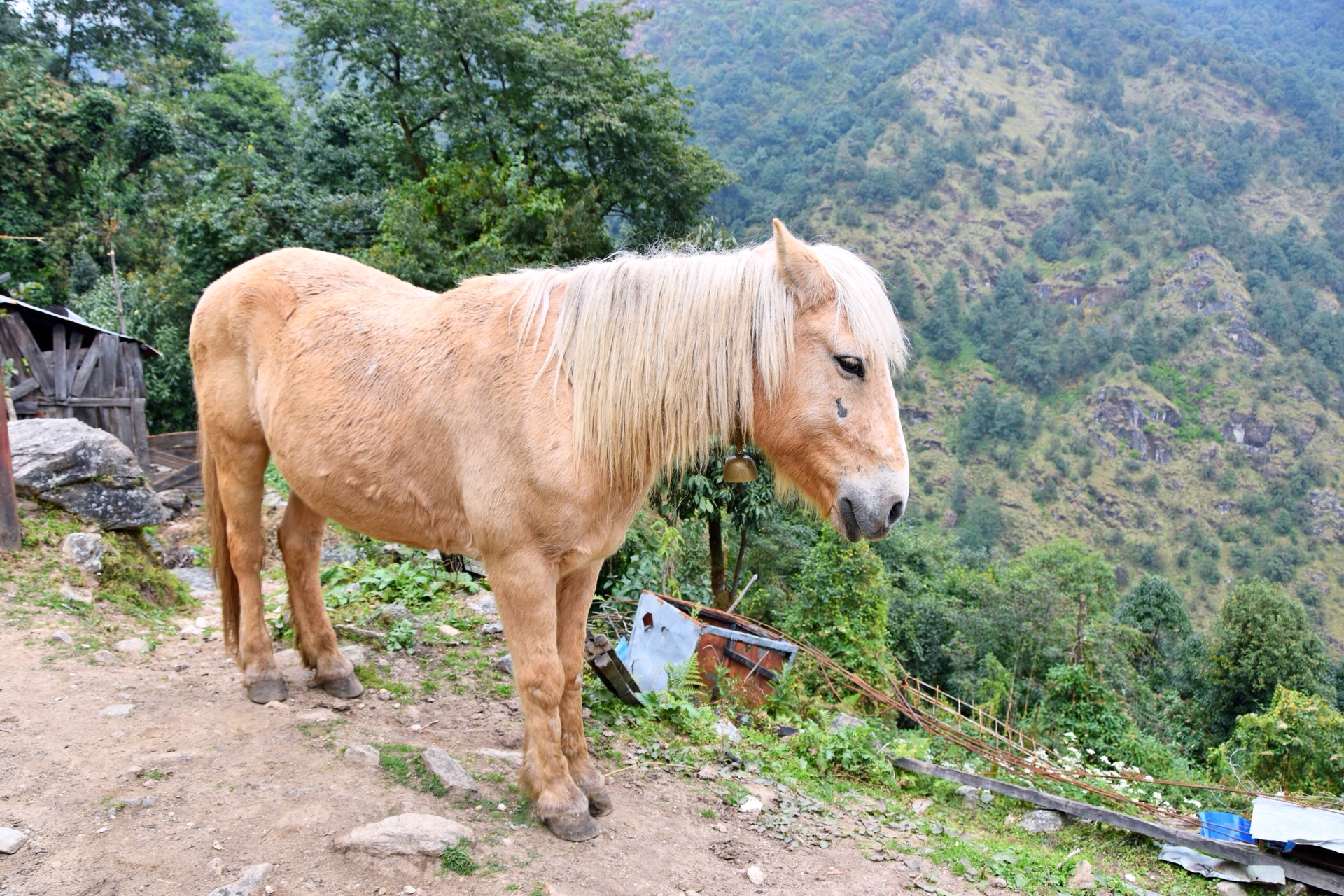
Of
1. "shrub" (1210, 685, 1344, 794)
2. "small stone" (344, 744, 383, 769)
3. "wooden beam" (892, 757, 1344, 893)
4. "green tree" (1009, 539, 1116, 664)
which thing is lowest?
"green tree" (1009, 539, 1116, 664)

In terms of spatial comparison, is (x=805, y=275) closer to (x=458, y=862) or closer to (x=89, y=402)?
(x=458, y=862)

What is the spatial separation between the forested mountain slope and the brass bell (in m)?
59.6

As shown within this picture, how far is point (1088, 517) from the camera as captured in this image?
71.2 m

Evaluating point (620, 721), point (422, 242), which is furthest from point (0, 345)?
point (620, 721)

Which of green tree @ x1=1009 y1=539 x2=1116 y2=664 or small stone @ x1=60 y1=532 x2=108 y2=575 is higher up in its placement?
small stone @ x1=60 y1=532 x2=108 y2=575

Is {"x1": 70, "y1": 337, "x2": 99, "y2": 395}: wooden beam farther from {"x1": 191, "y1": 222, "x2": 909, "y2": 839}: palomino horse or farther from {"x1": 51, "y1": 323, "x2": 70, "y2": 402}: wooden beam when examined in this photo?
{"x1": 191, "y1": 222, "x2": 909, "y2": 839}: palomino horse

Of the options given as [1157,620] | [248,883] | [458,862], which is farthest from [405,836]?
[1157,620]

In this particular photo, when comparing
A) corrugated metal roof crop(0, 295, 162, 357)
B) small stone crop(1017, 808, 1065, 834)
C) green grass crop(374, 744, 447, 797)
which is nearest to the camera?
green grass crop(374, 744, 447, 797)

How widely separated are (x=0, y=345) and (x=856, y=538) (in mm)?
11916

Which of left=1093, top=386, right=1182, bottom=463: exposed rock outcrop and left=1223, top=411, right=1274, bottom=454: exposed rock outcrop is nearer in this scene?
left=1223, top=411, right=1274, bottom=454: exposed rock outcrop

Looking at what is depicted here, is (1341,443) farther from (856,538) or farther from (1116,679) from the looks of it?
(856,538)

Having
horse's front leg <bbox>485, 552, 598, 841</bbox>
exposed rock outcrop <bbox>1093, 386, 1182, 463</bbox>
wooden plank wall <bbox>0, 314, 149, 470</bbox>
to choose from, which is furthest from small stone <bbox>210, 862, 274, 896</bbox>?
exposed rock outcrop <bbox>1093, 386, 1182, 463</bbox>

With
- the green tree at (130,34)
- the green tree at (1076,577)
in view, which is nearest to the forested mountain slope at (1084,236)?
the green tree at (1076,577)

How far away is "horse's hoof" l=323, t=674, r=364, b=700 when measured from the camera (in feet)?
13.2
